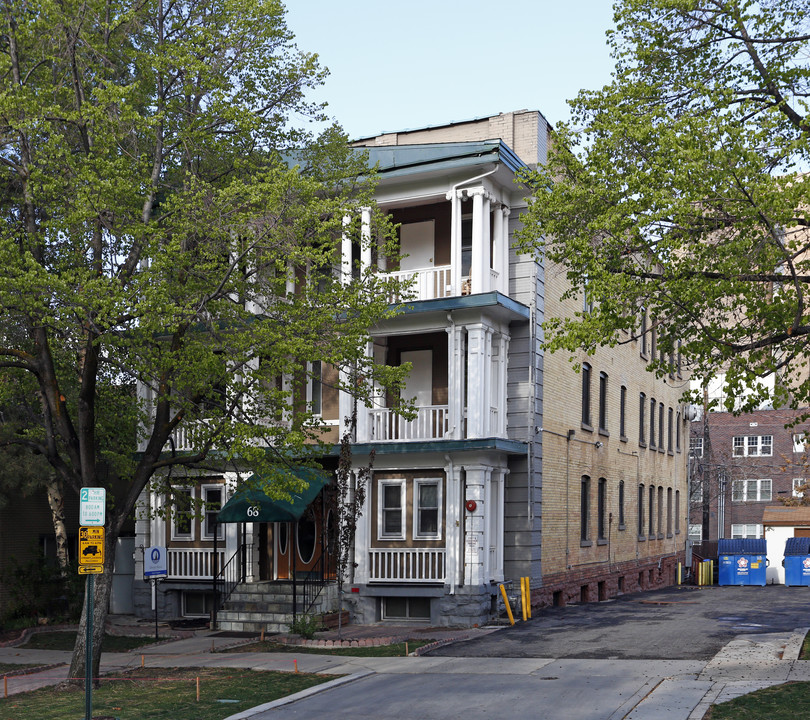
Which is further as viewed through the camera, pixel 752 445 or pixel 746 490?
pixel 752 445

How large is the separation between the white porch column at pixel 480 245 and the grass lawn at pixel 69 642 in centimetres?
1090

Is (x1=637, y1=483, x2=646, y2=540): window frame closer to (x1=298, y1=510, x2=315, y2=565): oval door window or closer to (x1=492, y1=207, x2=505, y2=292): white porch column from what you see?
(x1=298, y1=510, x2=315, y2=565): oval door window

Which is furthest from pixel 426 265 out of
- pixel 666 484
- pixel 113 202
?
pixel 666 484

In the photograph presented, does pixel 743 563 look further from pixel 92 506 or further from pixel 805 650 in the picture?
pixel 92 506

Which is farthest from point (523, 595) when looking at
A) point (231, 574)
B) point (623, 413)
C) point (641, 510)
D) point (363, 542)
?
point (641, 510)

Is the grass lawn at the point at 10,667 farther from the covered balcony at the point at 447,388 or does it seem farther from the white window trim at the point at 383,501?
the covered balcony at the point at 447,388

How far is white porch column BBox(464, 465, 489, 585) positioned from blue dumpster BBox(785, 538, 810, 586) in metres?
21.9

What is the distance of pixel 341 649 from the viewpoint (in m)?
19.3

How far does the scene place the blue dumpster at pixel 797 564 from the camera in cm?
3906

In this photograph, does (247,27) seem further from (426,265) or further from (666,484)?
(666,484)

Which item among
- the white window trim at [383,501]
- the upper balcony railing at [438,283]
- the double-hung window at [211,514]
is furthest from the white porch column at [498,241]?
the double-hung window at [211,514]

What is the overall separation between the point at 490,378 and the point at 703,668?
9.34m

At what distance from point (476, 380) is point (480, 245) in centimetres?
311

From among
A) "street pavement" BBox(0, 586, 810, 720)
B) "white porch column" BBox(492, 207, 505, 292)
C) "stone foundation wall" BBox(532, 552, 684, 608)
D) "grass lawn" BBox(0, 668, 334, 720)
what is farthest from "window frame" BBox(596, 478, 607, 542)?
"grass lawn" BBox(0, 668, 334, 720)
